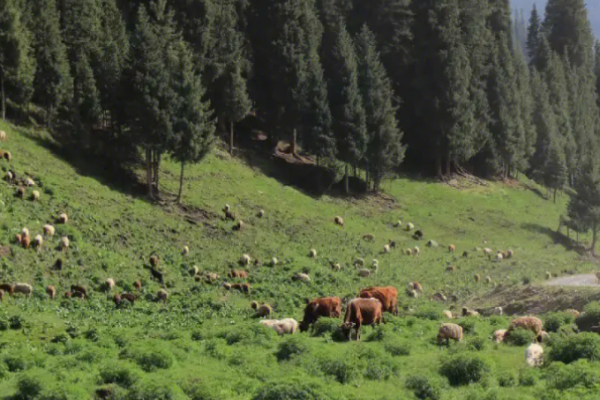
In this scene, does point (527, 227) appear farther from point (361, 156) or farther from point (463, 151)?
point (361, 156)

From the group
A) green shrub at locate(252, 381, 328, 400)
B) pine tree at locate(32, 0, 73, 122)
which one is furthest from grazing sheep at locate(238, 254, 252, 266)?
green shrub at locate(252, 381, 328, 400)

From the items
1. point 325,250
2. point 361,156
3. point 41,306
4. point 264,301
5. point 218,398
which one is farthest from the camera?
point 361,156

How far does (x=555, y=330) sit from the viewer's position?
28828 mm

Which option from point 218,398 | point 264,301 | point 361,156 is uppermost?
point 361,156

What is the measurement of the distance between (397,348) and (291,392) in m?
7.50

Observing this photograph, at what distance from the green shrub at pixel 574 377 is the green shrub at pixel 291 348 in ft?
26.1

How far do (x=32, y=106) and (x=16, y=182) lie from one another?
596 inches

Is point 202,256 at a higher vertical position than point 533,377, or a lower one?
lower

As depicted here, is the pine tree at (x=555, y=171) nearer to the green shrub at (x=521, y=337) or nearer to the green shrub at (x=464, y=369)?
the green shrub at (x=521, y=337)

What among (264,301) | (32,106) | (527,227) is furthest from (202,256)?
(527,227)

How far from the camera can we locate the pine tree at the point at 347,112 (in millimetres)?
68188

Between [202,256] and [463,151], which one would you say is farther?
[463,151]

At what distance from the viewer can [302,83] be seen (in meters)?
69.6

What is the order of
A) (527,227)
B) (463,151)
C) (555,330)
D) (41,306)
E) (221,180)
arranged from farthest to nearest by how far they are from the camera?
(463,151) → (527,227) → (221,180) → (41,306) → (555,330)
